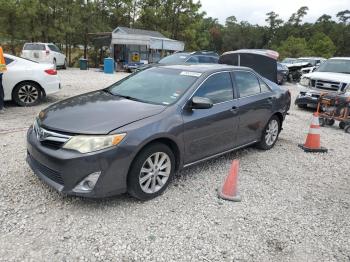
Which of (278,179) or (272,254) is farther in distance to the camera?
(278,179)

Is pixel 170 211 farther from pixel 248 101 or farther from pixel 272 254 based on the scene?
pixel 248 101

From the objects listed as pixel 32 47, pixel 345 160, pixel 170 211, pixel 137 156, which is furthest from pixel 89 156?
pixel 32 47

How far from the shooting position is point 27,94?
8391mm

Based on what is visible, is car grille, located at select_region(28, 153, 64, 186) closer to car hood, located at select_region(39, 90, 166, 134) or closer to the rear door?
car hood, located at select_region(39, 90, 166, 134)

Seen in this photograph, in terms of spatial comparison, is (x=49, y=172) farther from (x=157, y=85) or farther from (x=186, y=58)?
(x=186, y=58)

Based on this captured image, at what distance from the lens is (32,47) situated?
63.3 ft

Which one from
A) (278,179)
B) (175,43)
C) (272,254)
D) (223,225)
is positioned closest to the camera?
(272,254)

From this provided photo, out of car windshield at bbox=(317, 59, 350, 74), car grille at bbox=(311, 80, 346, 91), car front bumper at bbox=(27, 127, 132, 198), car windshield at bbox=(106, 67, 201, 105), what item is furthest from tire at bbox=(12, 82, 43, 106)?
car windshield at bbox=(317, 59, 350, 74)

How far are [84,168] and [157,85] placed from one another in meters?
1.76

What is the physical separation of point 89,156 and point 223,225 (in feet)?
5.17

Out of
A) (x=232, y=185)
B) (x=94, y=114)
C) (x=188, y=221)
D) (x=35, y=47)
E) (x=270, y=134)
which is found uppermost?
(x=35, y=47)

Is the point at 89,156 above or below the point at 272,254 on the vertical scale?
above

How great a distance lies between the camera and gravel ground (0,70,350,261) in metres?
3.00

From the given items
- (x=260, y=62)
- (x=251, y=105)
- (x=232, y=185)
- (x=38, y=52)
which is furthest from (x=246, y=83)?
(x=38, y=52)
